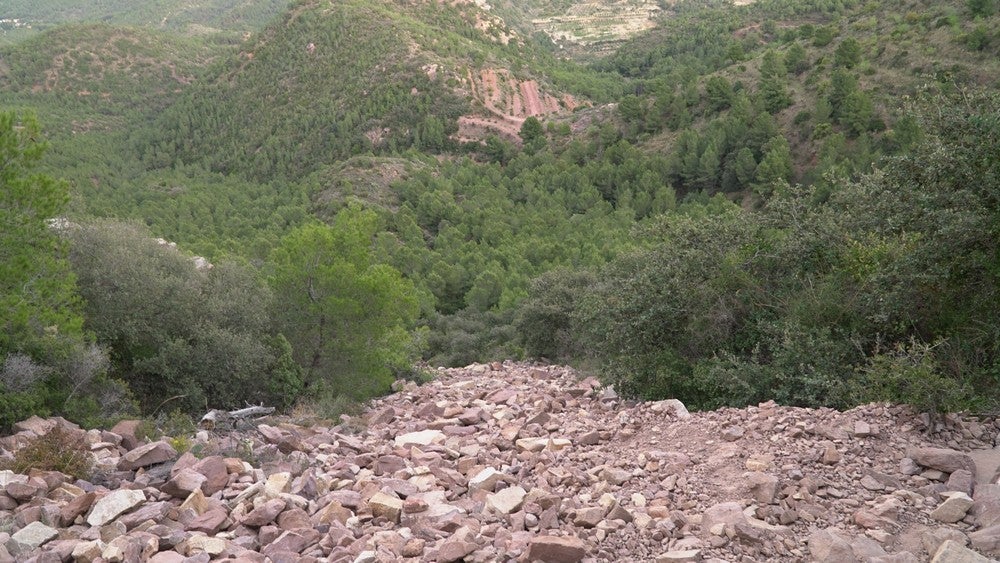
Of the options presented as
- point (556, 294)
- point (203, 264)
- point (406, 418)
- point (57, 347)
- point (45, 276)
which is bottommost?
point (556, 294)

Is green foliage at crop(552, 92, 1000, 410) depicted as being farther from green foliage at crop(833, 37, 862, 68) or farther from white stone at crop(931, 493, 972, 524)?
green foliage at crop(833, 37, 862, 68)

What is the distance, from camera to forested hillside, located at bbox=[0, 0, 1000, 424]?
10.9m

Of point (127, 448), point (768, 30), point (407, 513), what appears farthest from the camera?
point (768, 30)

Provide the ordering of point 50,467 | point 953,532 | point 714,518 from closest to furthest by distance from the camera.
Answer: point 953,532
point 714,518
point 50,467

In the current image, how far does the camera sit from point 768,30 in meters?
84.9

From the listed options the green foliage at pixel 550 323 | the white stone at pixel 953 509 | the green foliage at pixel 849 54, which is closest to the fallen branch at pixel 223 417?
the white stone at pixel 953 509

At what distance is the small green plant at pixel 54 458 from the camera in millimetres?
8109

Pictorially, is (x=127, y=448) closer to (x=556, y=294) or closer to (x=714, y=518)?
(x=714, y=518)

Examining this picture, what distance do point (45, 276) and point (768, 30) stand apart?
87.9 metres

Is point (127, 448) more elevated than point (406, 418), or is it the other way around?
point (127, 448)

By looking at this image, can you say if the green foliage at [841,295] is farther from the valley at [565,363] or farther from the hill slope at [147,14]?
the hill slope at [147,14]

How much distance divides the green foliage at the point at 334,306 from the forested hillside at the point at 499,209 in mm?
63

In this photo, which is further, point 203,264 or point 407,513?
point 203,264

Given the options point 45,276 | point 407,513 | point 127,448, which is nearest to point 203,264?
point 45,276
